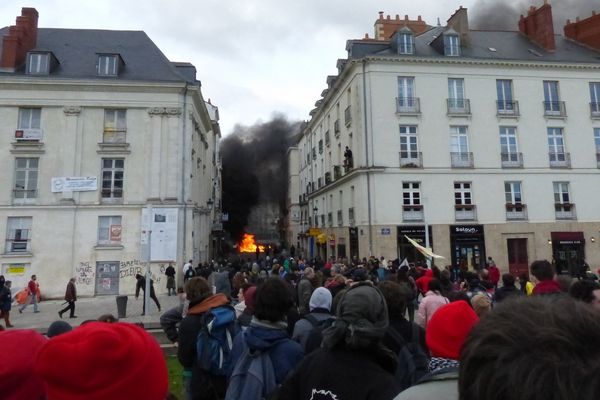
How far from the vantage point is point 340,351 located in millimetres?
2170

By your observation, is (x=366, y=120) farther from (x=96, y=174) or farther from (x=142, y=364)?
(x=142, y=364)

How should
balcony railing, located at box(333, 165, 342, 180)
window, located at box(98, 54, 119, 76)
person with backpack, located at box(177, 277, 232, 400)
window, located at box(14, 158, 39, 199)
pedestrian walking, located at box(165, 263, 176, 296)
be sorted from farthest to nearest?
1. balcony railing, located at box(333, 165, 342, 180)
2. window, located at box(98, 54, 119, 76)
3. window, located at box(14, 158, 39, 199)
4. pedestrian walking, located at box(165, 263, 176, 296)
5. person with backpack, located at box(177, 277, 232, 400)

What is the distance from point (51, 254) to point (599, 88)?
3506 centimetres

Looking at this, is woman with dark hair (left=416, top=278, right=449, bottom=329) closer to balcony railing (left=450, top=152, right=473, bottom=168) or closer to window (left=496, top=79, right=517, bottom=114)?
balcony railing (left=450, top=152, right=473, bottom=168)

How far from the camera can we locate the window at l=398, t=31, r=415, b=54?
2555 centimetres

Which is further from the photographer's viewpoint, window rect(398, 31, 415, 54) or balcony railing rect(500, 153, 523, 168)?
window rect(398, 31, 415, 54)

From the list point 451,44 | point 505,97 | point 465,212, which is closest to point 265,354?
point 465,212

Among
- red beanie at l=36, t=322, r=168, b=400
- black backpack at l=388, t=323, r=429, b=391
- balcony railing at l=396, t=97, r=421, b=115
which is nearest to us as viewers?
red beanie at l=36, t=322, r=168, b=400

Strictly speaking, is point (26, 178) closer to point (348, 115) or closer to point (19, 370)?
point (348, 115)

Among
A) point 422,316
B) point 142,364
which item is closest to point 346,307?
point 142,364

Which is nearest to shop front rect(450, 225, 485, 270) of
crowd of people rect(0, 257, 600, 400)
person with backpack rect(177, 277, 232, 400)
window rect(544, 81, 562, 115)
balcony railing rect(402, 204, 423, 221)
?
balcony railing rect(402, 204, 423, 221)

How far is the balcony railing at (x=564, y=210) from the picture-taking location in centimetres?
2519

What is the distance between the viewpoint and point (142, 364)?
4.85ft

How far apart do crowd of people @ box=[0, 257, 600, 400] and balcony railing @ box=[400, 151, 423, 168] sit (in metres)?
20.3
